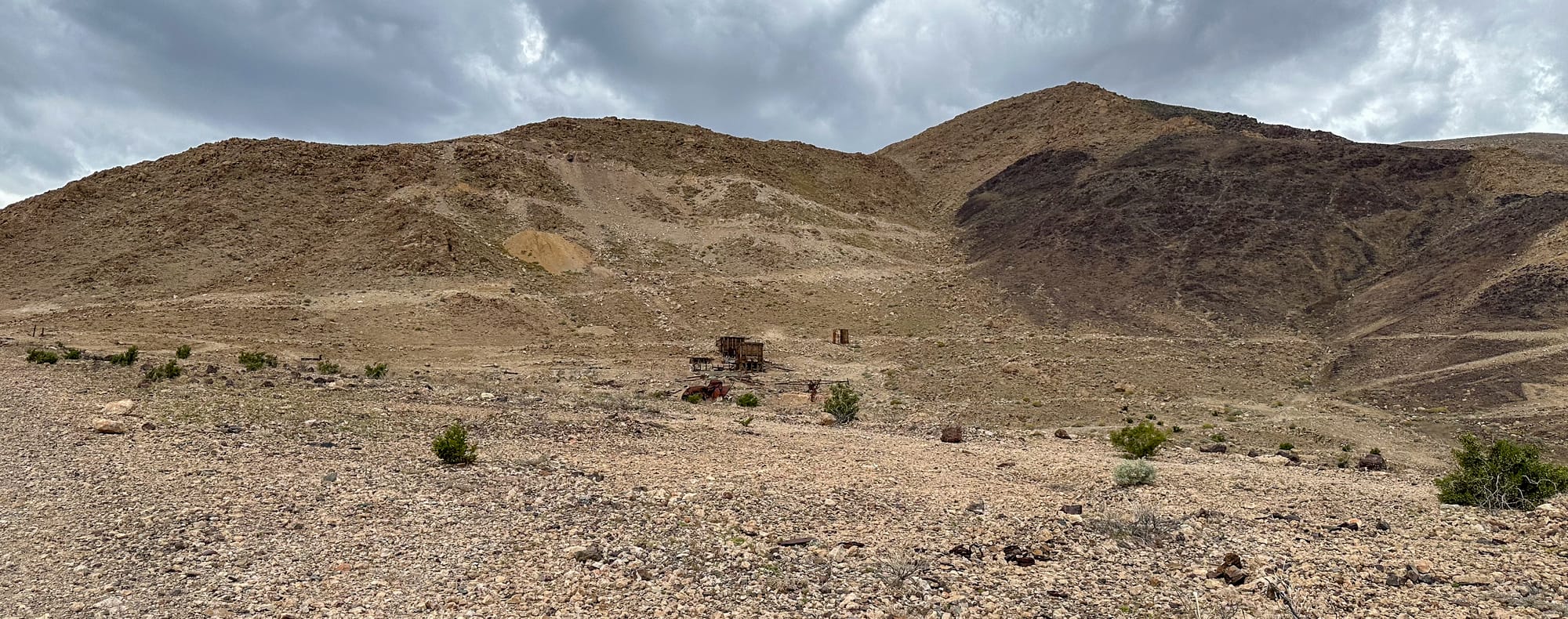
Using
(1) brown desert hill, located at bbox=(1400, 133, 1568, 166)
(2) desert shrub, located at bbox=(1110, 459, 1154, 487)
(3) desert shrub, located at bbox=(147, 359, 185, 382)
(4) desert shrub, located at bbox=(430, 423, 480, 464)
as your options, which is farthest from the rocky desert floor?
(1) brown desert hill, located at bbox=(1400, 133, 1568, 166)

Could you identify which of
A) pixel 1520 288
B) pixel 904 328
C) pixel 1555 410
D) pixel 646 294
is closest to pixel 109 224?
pixel 646 294

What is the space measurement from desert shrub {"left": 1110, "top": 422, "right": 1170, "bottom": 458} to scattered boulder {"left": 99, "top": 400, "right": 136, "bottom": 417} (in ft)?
51.2

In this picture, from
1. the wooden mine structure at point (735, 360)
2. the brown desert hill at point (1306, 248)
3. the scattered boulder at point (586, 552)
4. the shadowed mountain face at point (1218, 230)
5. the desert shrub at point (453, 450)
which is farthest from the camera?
the shadowed mountain face at point (1218, 230)

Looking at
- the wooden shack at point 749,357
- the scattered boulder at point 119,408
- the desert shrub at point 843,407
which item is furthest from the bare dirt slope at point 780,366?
the wooden shack at point 749,357

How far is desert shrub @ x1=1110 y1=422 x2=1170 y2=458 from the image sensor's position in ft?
43.2

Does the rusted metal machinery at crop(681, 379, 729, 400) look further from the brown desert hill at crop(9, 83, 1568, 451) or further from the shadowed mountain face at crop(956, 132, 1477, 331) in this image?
the shadowed mountain face at crop(956, 132, 1477, 331)

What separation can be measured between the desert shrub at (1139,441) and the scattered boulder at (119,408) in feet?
51.2

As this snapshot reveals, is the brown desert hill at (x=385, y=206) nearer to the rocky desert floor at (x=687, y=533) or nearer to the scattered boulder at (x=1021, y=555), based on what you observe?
the rocky desert floor at (x=687, y=533)

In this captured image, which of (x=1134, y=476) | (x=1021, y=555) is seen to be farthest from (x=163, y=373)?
(x=1134, y=476)

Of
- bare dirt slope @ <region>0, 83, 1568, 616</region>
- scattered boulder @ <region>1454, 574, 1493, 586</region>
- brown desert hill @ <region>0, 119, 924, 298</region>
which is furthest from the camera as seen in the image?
brown desert hill @ <region>0, 119, 924, 298</region>

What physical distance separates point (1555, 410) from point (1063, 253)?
22623 millimetres

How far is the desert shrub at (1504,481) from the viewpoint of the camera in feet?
26.1

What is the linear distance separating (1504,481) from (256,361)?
80.9 ft

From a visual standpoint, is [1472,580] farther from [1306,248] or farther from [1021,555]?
[1306,248]
